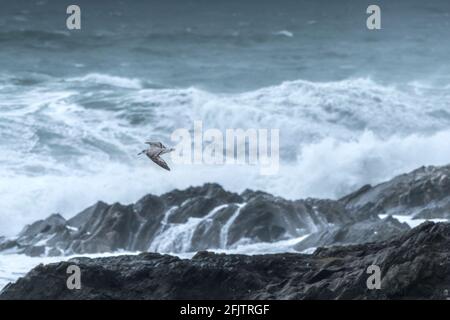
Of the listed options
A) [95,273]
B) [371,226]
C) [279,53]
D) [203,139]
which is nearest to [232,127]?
[203,139]

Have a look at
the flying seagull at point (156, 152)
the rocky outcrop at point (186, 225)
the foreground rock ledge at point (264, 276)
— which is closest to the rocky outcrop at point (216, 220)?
the rocky outcrop at point (186, 225)

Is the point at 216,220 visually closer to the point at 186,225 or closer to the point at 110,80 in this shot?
the point at 186,225

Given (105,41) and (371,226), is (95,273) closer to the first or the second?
(371,226)

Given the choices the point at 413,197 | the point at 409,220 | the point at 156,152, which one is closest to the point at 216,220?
the point at 409,220

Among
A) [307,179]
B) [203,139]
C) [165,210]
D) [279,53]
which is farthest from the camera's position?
[279,53]

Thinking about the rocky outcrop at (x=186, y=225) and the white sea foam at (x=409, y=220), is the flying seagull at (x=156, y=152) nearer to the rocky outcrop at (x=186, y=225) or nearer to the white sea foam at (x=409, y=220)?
the rocky outcrop at (x=186, y=225)

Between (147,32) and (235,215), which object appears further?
(147,32)

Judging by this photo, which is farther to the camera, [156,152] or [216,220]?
[216,220]
